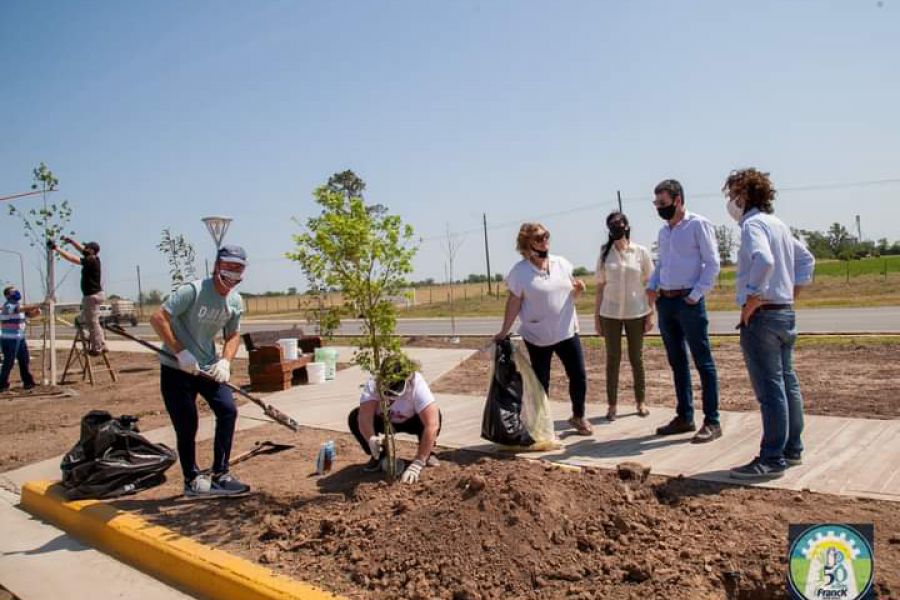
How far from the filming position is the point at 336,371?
37.7 feet

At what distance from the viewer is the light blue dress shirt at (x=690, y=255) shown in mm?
5281

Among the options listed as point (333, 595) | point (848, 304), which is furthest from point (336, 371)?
point (848, 304)

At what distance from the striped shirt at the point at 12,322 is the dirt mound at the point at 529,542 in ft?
32.3

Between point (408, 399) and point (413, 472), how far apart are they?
1.74 ft

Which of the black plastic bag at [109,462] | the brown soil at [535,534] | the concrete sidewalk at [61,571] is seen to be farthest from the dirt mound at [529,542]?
the black plastic bag at [109,462]

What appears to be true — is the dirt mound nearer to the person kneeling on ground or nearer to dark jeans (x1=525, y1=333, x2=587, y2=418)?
the person kneeling on ground

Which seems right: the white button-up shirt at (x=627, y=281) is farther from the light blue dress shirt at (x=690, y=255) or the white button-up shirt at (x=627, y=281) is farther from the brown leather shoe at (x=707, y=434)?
the brown leather shoe at (x=707, y=434)

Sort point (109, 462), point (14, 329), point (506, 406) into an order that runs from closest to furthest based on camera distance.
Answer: point (109, 462), point (506, 406), point (14, 329)

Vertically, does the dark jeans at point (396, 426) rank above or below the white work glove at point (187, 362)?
below

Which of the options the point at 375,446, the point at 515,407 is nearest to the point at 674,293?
the point at 515,407

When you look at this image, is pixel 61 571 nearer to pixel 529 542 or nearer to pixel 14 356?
pixel 529 542

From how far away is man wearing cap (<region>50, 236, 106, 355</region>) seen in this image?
466 inches

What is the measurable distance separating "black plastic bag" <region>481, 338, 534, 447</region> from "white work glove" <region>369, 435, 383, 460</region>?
884 millimetres

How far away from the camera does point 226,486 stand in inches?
200
